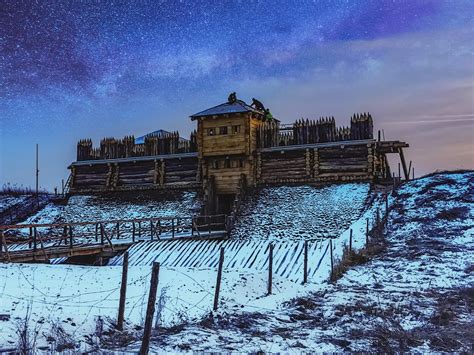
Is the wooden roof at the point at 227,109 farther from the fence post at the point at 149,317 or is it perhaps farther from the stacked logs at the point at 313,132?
the fence post at the point at 149,317

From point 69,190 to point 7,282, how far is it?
26.6 m

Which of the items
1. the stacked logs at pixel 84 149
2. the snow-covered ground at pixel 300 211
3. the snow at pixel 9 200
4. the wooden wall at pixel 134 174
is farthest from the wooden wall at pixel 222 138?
the snow at pixel 9 200

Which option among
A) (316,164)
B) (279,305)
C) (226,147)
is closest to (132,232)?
(226,147)

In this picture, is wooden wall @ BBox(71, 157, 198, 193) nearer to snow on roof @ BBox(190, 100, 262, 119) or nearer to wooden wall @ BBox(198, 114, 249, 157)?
wooden wall @ BBox(198, 114, 249, 157)

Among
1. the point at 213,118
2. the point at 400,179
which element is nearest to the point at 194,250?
the point at 213,118

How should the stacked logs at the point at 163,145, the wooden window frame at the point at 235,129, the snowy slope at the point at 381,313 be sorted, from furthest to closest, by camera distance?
the stacked logs at the point at 163,145, the wooden window frame at the point at 235,129, the snowy slope at the point at 381,313

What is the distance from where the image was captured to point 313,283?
1836 centimetres

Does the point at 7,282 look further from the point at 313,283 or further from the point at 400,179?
the point at 400,179

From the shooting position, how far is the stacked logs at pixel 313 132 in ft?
104

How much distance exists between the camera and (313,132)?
33469 mm

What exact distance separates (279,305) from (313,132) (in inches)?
813

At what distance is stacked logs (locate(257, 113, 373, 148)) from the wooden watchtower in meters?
0.89

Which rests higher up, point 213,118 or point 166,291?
point 213,118

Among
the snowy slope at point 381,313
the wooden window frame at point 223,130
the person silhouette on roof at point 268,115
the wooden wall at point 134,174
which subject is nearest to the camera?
the snowy slope at point 381,313
